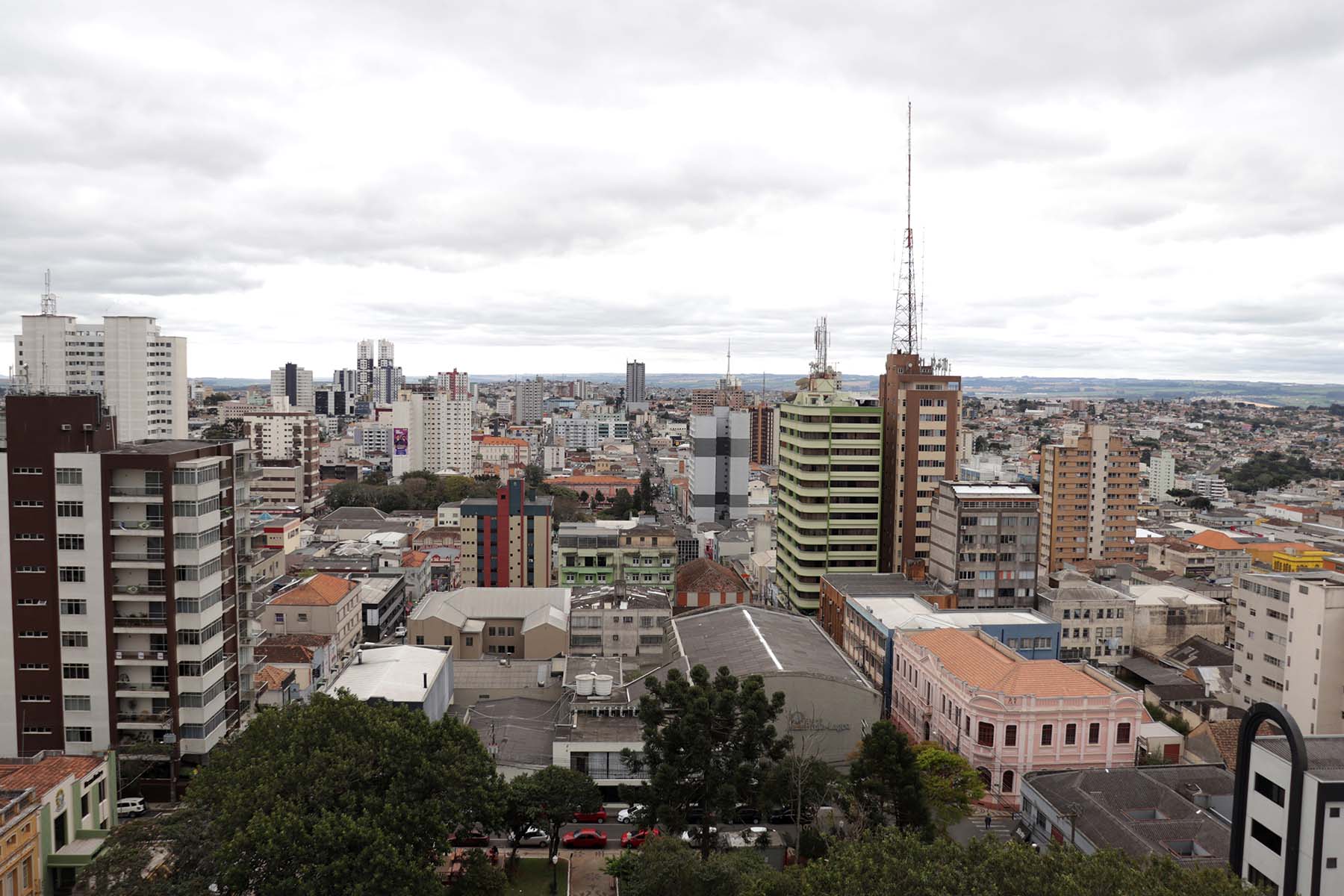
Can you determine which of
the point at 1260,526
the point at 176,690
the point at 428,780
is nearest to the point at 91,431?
the point at 176,690

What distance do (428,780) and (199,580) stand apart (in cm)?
1449

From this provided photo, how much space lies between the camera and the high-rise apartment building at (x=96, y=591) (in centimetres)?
3522

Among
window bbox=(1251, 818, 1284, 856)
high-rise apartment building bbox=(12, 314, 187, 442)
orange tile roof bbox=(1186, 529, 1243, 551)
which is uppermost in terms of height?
high-rise apartment building bbox=(12, 314, 187, 442)

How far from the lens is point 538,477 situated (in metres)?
150

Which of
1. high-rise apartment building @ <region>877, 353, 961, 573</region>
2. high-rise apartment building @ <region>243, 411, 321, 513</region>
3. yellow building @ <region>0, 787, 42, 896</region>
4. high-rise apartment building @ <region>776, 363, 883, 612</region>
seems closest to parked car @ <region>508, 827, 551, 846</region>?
yellow building @ <region>0, 787, 42, 896</region>

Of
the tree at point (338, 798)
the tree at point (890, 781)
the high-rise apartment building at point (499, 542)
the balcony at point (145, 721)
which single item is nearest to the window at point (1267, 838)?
the tree at point (890, 781)

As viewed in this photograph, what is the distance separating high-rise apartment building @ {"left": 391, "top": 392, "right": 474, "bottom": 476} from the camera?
163 m

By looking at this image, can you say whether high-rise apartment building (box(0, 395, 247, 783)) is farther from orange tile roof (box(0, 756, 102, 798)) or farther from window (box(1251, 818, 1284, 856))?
window (box(1251, 818, 1284, 856))

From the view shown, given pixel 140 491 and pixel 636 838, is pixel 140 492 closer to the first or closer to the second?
pixel 140 491

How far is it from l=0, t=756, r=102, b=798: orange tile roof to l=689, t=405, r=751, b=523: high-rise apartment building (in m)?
93.7

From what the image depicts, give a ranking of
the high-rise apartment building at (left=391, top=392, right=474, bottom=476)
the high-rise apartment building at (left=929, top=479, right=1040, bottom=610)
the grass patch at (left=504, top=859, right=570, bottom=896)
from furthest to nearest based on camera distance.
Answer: the high-rise apartment building at (left=391, top=392, right=474, bottom=476), the high-rise apartment building at (left=929, top=479, right=1040, bottom=610), the grass patch at (left=504, top=859, right=570, bottom=896)

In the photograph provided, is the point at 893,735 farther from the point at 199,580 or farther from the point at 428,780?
the point at 199,580

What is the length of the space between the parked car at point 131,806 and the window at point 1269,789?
35.4 m

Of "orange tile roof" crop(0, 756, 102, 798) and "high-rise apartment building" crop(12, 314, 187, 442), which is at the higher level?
"high-rise apartment building" crop(12, 314, 187, 442)
